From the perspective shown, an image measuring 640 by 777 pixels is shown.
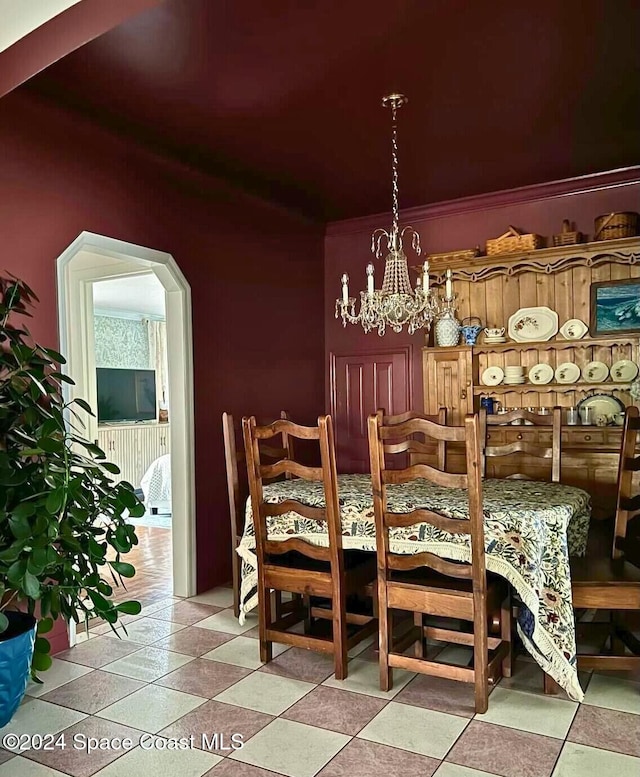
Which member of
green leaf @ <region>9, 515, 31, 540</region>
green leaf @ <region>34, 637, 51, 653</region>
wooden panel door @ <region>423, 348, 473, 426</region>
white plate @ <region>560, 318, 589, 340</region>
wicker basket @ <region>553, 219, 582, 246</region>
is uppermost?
wicker basket @ <region>553, 219, 582, 246</region>

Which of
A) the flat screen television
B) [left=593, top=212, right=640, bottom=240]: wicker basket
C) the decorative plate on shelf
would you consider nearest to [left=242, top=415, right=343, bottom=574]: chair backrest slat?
the decorative plate on shelf

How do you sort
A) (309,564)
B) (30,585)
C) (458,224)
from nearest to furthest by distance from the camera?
(30,585)
(309,564)
(458,224)

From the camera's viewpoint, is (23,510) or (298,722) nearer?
(23,510)

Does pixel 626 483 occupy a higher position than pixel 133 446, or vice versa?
pixel 626 483

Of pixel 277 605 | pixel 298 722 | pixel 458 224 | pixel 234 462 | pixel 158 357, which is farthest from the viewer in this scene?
pixel 158 357

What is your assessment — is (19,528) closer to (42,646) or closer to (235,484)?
(42,646)

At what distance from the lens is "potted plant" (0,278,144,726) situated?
2.14 metres

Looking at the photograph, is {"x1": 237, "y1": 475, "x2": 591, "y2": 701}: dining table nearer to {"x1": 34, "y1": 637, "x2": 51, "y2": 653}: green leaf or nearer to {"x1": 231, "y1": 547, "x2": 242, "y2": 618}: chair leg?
{"x1": 231, "y1": 547, "x2": 242, "y2": 618}: chair leg

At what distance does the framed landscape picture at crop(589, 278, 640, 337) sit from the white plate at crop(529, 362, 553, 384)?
40cm

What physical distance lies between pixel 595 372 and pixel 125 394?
19.8 feet

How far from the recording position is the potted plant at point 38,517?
2.14 m

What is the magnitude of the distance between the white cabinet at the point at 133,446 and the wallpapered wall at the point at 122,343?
0.91 metres

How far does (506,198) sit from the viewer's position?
4781 mm

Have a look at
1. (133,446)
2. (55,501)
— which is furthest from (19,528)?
(133,446)
